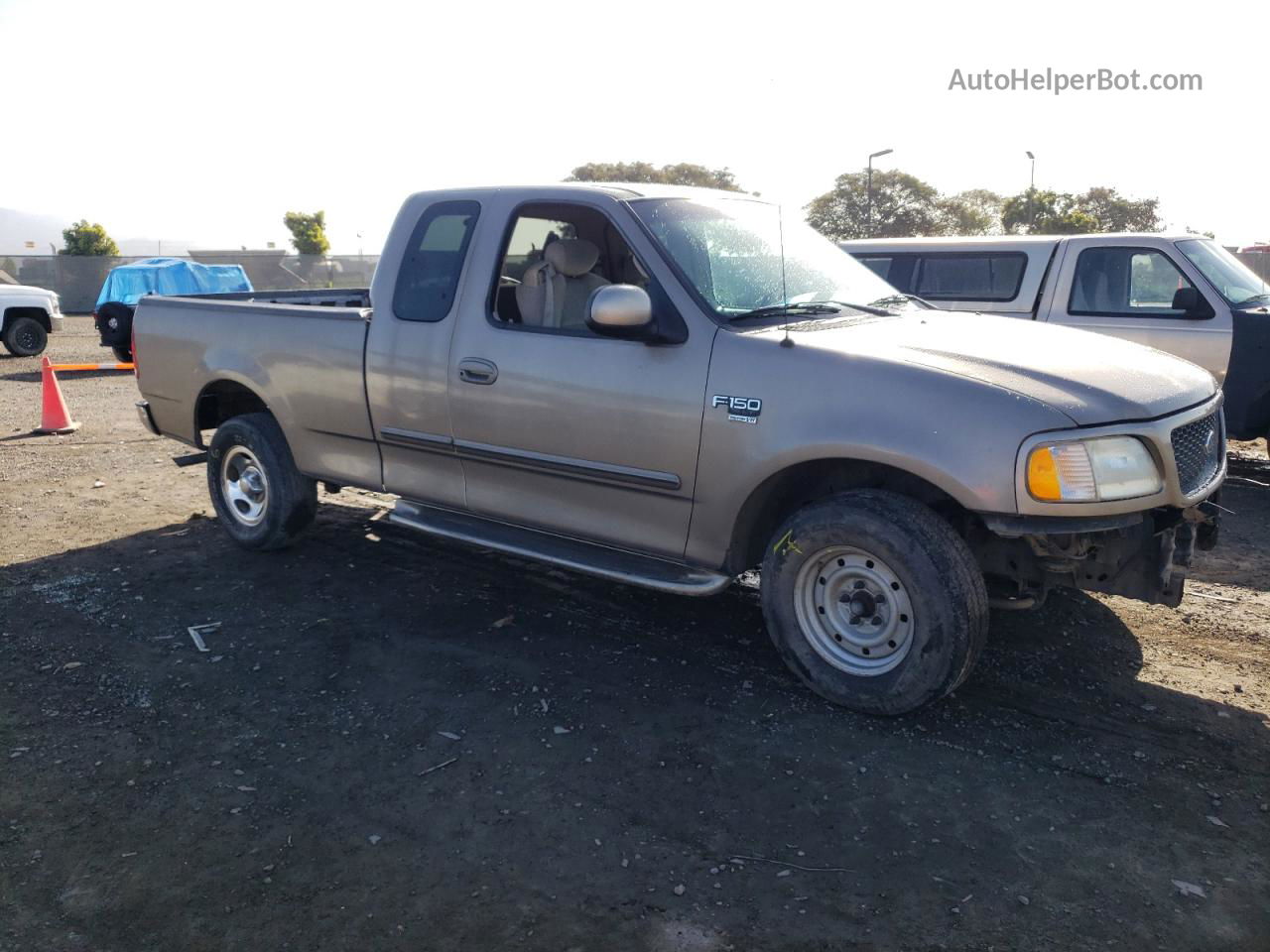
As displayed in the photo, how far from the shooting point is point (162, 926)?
2906 mm

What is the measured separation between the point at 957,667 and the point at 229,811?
260 centimetres

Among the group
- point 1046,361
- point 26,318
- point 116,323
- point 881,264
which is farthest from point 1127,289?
point 26,318

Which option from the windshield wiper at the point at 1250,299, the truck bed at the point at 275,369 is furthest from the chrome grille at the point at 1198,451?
the windshield wiper at the point at 1250,299

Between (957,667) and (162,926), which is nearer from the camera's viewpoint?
(162,926)

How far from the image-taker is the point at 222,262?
124 ft

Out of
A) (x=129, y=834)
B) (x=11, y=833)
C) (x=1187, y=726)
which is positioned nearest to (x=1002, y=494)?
(x=1187, y=726)

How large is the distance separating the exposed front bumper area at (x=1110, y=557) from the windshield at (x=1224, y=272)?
4.65 metres

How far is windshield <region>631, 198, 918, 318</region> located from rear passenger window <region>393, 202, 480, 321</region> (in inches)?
39.2

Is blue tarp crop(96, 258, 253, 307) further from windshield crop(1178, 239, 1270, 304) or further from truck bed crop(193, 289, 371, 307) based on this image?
windshield crop(1178, 239, 1270, 304)

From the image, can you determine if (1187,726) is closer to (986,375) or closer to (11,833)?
(986,375)

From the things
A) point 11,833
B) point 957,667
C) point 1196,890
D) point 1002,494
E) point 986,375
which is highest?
point 986,375

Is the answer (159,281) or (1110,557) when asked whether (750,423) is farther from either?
(159,281)

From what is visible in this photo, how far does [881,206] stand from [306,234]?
86.1 feet

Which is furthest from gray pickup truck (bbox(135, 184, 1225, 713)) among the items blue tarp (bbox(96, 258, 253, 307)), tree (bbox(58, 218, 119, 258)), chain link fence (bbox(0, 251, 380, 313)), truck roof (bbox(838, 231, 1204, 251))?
tree (bbox(58, 218, 119, 258))
